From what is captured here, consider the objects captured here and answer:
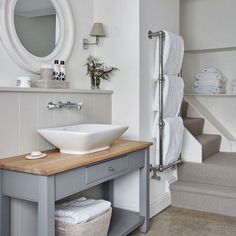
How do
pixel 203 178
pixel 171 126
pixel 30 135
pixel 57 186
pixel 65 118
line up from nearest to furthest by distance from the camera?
pixel 57 186 < pixel 30 135 < pixel 65 118 < pixel 171 126 < pixel 203 178

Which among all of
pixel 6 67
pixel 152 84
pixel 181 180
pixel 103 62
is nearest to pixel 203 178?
pixel 181 180

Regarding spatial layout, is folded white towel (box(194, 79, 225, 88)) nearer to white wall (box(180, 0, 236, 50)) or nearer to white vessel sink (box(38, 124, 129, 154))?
white wall (box(180, 0, 236, 50))

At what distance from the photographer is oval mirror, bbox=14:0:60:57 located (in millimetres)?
2102

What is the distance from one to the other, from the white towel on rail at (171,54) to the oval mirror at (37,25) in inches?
34.7

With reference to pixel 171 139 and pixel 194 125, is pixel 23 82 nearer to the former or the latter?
pixel 171 139

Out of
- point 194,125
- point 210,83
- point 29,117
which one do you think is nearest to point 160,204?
point 194,125

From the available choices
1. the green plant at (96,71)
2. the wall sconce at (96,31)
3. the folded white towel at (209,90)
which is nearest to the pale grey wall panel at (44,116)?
the green plant at (96,71)

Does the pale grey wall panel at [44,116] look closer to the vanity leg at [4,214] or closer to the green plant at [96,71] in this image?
the vanity leg at [4,214]

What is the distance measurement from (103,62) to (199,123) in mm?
1665

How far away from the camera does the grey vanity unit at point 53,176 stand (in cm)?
158

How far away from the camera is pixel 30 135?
2035mm

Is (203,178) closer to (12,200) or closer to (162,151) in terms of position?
(162,151)

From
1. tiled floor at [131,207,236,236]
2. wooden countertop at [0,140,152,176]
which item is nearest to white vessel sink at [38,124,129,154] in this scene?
wooden countertop at [0,140,152,176]

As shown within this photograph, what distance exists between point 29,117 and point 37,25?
2.18 ft
